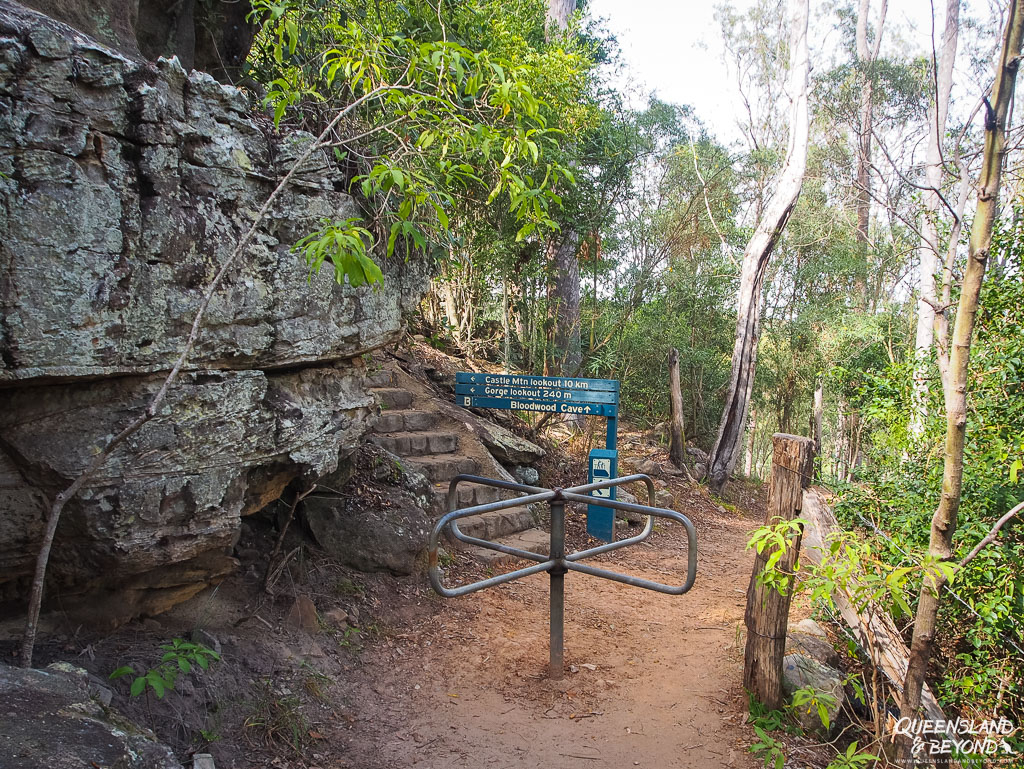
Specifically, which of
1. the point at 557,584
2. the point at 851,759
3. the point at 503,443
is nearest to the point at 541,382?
the point at 503,443

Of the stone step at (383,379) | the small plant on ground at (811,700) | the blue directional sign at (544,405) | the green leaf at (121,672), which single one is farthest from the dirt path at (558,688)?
the stone step at (383,379)

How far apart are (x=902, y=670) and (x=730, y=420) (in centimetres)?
714

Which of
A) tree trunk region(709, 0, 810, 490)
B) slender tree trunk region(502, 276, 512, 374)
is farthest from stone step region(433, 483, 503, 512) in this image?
tree trunk region(709, 0, 810, 490)

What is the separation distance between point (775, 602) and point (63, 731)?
320 cm

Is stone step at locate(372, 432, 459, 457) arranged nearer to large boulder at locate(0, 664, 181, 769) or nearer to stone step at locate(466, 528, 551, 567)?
stone step at locate(466, 528, 551, 567)

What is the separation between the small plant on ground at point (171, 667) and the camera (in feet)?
9.38

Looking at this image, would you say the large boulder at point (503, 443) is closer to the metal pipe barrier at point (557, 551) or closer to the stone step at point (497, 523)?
the stone step at point (497, 523)

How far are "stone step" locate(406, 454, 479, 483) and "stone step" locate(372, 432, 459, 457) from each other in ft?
0.33

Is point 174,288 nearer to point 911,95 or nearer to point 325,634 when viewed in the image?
point 325,634

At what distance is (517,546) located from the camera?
6.09m

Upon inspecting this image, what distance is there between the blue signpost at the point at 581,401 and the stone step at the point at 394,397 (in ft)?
2.93

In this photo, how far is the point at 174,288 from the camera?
9.99ft

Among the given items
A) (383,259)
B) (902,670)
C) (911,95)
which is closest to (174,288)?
(383,259)

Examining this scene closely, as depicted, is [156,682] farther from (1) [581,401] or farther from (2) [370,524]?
(1) [581,401]
